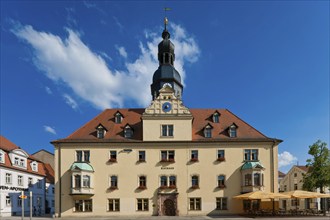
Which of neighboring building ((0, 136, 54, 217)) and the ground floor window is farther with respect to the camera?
neighboring building ((0, 136, 54, 217))

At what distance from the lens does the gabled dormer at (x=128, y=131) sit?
35650 millimetres

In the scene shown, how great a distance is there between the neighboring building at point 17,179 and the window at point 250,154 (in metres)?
29.9

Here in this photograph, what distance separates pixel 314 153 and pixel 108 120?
26878 mm

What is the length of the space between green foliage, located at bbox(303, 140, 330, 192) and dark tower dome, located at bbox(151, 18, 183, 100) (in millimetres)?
18815

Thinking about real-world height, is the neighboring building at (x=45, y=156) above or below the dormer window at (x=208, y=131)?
below

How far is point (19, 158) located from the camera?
39.7 meters

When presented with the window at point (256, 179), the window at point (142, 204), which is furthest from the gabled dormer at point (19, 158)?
the window at point (256, 179)

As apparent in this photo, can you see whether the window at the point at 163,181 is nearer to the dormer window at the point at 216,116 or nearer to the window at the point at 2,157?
the dormer window at the point at 216,116

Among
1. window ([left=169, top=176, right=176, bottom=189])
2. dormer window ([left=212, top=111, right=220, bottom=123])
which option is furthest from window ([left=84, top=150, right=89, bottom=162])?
dormer window ([left=212, top=111, right=220, bottom=123])

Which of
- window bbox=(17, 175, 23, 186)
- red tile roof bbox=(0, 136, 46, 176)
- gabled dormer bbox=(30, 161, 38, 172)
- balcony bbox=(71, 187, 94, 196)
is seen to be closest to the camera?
balcony bbox=(71, 187, 94, 196)

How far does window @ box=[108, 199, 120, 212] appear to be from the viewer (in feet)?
111

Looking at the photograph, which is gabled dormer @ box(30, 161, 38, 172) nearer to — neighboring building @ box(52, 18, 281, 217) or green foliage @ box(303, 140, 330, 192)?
neighboring building @ box(52, 18, 281, 217)

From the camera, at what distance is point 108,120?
1497 inches

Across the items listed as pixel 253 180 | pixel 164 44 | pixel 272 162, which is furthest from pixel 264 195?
pixel 164 44
